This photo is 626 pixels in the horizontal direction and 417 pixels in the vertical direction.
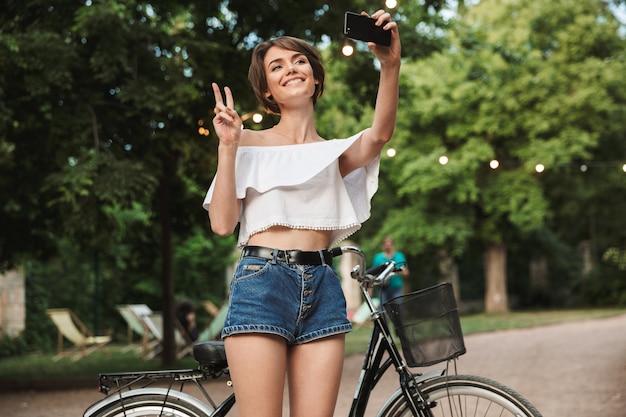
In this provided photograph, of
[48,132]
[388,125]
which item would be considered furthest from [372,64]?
[388,125]

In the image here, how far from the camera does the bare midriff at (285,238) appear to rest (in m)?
2.74

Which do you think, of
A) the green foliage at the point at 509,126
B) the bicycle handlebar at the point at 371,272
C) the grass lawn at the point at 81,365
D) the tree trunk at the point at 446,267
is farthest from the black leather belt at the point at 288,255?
the tree trunk at the point at 446,267

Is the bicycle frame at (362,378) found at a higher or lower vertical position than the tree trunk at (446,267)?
lower

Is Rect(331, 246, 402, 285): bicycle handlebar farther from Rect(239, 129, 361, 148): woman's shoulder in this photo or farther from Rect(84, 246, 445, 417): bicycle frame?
Rect(239, 129, 361, 148): woman's shoulder

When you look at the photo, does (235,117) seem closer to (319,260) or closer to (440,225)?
(319,260)

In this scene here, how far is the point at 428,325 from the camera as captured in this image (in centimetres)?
317

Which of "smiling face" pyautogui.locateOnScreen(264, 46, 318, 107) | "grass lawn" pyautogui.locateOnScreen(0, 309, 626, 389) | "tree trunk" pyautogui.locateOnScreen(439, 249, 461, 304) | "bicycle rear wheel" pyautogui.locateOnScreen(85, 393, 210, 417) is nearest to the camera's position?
"smiling face" pyautogui.locateOnScreen(264, 46, 318, 107)

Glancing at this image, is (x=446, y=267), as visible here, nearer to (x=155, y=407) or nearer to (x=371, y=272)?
(x=371, y=272)

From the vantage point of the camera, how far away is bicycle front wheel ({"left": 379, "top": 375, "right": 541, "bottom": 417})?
10.0ft

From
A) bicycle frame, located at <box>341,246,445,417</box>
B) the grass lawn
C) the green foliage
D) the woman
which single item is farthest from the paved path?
the green foliage

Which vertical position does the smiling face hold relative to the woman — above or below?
above

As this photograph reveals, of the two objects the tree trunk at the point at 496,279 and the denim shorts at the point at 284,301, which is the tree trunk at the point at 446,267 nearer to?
the tree trunk at the point at 496,279

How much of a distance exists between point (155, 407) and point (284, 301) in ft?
2.60

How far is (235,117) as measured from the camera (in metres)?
2.60
